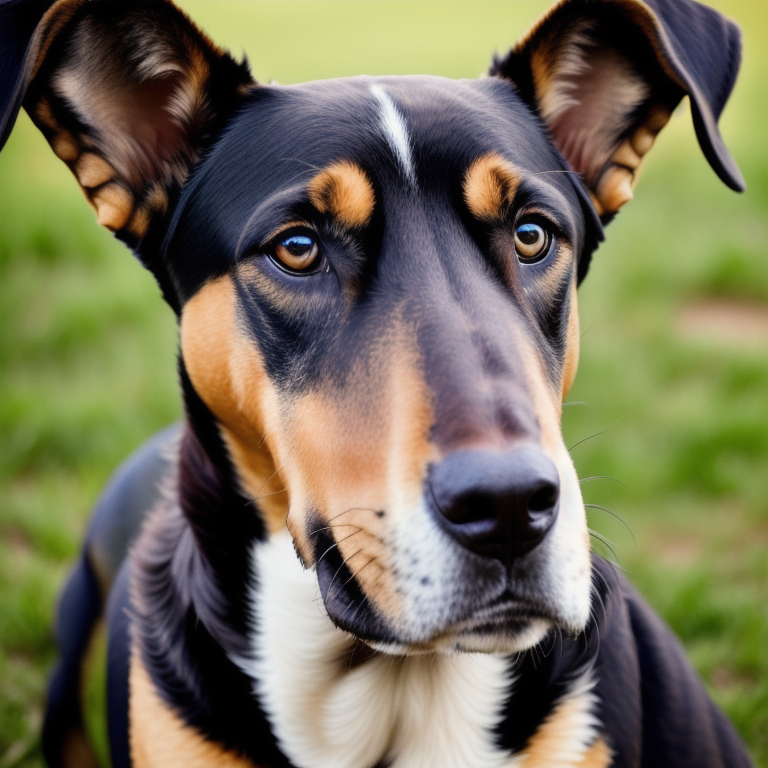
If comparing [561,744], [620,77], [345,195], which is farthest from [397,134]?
[561,744]

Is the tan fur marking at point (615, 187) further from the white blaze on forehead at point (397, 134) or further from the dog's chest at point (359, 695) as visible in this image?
the dog's chest at point (359, 695)

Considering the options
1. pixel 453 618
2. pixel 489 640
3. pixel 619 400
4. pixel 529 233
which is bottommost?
pixel 619 400

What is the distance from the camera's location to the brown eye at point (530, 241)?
9.76ft

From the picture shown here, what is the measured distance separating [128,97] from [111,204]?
1.16 feet

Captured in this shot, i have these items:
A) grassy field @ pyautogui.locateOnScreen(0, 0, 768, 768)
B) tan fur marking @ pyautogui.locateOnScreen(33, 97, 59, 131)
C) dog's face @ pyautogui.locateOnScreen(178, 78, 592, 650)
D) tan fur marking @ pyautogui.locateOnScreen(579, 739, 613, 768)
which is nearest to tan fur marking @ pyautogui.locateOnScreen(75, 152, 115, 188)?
tan fur marking @ pyautogui.locateOnScreen(33, 97, 59, 131)

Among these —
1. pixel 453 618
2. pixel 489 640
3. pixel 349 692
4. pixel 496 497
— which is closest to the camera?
pixel 496 497

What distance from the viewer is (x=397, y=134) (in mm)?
2877

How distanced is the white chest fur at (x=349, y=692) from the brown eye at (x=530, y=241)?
1152mm

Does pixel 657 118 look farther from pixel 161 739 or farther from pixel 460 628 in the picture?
pixel 161 739

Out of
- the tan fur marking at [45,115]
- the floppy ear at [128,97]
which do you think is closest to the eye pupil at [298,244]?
the floppy ear at [128,97]

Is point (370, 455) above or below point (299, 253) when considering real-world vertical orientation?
below

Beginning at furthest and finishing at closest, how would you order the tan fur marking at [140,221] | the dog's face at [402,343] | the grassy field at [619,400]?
the grassy field at [619,400] → the tan fur marking at [140,221] → the dog's face at [402,343]

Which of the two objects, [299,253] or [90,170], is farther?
[90,170]

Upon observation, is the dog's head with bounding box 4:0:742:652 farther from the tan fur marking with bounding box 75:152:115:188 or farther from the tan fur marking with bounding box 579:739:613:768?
the tan fur marking with bounding box 579:739:613:768
